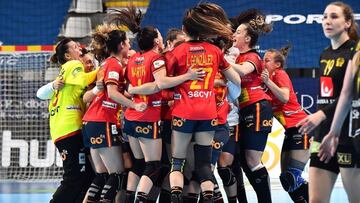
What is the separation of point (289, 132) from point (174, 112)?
183cm

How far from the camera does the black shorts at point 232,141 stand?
743 cm

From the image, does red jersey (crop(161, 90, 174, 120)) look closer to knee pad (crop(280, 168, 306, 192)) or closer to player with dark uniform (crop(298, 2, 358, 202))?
knee pad (crop(280, 168, 306, 192))

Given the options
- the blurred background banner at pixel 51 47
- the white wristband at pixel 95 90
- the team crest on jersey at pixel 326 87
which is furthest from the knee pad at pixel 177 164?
the blurred background banner at pixel 51 47

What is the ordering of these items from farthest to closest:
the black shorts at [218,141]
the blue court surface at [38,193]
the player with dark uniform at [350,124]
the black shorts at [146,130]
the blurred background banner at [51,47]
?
the blurred background banner at [51,47] < the blue court surface at [38,193] < the black shorts at [218,141] < the black shorts at [146,130] < the player with dark uniform at [350,124]

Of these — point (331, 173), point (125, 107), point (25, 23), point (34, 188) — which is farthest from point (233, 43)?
point (25, 23)

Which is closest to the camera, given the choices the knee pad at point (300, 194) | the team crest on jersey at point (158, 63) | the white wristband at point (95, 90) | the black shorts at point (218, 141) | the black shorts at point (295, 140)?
the team crest on jersey at point (158, 63)

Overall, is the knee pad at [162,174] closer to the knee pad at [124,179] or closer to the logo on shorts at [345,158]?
the knee pad at [124,179]

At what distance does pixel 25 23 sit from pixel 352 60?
13.0m

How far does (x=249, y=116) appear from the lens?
7555 mm

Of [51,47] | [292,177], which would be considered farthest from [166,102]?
[51,47]

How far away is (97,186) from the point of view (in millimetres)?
7496

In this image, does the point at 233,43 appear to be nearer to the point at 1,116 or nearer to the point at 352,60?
the point at 352,60

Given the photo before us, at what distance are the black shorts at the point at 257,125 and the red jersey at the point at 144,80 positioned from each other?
1016mm

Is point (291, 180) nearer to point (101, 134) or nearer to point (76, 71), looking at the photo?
point (101, 134)
